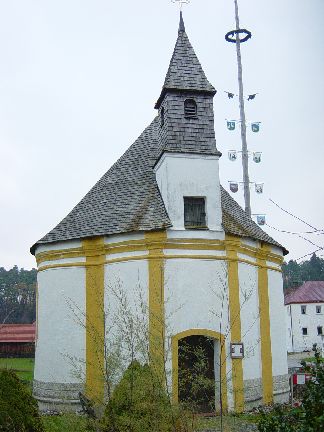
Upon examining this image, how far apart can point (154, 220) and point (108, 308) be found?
9.69ft

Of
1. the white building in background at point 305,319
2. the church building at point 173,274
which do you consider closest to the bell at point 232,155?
the church building at point 173,274

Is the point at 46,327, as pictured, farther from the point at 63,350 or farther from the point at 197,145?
the point at 197,145

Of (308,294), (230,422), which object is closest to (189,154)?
(230,422)

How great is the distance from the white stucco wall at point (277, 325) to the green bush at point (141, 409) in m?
7.86

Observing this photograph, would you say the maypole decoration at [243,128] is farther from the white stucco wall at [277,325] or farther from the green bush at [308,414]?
the green bush at [308,414]

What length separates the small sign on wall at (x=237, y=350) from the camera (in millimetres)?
14328

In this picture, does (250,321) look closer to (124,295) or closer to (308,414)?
(124,295)

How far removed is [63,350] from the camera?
15266 millimetres

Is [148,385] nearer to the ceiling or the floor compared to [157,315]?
nearer to the floor

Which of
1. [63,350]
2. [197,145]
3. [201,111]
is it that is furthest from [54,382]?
[201,111]

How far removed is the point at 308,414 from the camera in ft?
18.4

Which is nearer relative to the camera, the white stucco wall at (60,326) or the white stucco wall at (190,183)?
the white stucco wall at (60,326)

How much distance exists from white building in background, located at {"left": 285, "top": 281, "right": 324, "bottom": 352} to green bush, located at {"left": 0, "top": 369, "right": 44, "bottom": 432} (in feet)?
175

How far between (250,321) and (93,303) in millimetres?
4826
